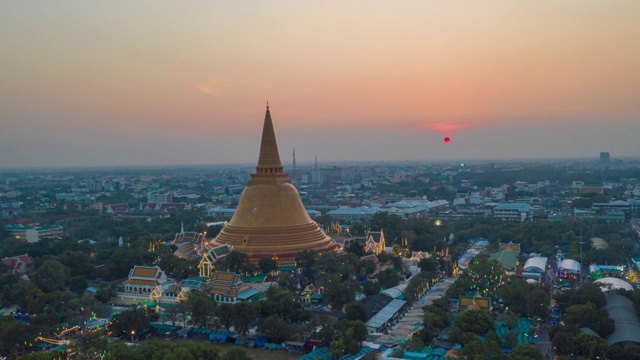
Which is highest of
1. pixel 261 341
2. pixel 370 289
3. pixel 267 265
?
pixel 267 265

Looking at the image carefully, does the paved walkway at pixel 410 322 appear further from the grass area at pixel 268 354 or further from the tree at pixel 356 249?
the tree at pixel 356 249

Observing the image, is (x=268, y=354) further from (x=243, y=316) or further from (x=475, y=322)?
(x=475, y=322)

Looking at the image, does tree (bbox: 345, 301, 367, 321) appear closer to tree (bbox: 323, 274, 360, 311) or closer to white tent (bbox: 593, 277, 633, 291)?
tree (bbox: 323, 274, 360, 311)

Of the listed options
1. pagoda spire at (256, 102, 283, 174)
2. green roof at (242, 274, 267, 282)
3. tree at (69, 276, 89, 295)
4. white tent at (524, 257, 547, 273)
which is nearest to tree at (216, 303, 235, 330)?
green roof at (242, 274, 267, 282)

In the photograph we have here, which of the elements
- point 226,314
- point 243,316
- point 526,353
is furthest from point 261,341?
point 526,353

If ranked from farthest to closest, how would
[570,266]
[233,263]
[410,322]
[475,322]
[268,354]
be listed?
1. [570,266]
2. [233,263]
3. [410,322]
4. [475,322]
5. [268,354]

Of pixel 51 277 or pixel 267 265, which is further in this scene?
pixel 267 265
